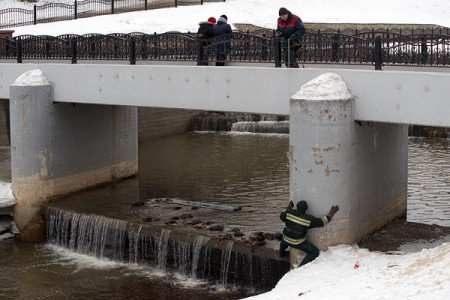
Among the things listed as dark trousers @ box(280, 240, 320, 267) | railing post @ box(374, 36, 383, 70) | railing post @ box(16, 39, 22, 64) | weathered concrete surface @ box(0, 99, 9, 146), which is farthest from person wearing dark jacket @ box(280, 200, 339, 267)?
weathered concrete surface @ box(0, 99, 9, 146)

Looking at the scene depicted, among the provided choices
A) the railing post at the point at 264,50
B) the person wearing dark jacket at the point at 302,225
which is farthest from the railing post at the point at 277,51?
the person wearing dark jacket at the point at 302,225

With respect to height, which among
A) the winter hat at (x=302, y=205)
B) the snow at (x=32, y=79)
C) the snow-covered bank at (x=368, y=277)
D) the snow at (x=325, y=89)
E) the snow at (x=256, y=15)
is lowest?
the snow-covered bank at (x=368, y=277)

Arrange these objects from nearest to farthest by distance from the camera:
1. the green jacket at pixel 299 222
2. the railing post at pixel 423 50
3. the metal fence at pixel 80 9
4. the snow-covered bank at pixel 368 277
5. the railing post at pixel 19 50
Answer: the snow-covered bank at pixel 368 277
the green jacket at pixel 299 222
the railing post at pixel 423 50
the railing post at pixel 19 50
the metal fence at pixel 80 9

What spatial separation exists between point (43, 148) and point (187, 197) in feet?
11.8

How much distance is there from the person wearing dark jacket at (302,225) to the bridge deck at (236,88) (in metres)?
1.73

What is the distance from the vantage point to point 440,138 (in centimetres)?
2822

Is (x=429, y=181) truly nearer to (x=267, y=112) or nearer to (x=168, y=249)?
(x=267, y=112)

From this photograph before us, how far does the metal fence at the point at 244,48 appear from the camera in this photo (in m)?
12.5

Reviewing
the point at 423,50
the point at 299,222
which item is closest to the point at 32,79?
the point at 299,222

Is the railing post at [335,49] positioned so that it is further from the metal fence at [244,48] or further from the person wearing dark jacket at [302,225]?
the person wearing dark jacket at [302,225]

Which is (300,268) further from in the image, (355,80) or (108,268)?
(108,268)

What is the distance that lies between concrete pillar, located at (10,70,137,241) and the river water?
60cm

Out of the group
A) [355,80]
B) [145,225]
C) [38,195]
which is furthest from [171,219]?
[355,80]

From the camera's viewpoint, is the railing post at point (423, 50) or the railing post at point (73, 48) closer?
the railing post at point (423, 50)
